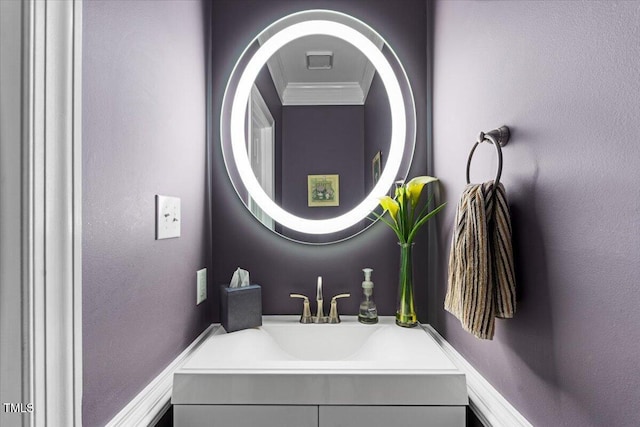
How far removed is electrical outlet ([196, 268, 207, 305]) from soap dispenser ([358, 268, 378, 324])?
0.51 m

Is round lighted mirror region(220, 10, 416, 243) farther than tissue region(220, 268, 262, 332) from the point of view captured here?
Yes

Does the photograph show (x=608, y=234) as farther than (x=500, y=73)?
No

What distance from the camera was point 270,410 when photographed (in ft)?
2.62

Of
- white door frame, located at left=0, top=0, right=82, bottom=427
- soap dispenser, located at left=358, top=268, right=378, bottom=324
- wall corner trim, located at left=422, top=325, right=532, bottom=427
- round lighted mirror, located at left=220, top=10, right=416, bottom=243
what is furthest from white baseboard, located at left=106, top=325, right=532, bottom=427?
round lighted mirror, located at left=220, top=10, right=416, bottom=243

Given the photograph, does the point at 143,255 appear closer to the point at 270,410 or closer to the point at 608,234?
the point at 270,410

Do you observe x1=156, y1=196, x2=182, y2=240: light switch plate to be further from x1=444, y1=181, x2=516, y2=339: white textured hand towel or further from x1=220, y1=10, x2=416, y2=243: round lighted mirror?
x1=444, y1=181, x2=516, y2=339: white textured hand towel

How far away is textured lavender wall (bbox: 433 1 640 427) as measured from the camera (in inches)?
17.9

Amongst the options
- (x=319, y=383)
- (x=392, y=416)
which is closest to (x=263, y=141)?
(x=319, y=383)

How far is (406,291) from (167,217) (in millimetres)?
727

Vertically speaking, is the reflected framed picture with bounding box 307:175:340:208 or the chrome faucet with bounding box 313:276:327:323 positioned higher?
the reflected framed picture with bounding box 307:175:340:208

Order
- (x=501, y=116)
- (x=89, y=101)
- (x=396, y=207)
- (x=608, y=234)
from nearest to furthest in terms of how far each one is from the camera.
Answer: (x=608, y=234) < (x=89, y=101) < (x=501, y=116) < (x=396, y=207)

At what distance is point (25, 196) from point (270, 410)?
2.05 feet

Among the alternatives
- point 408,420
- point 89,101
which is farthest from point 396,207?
point 89,101

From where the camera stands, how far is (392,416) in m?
0.79
